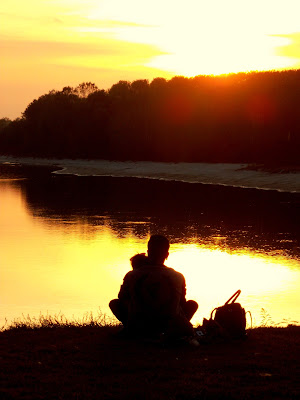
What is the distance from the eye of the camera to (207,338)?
8.68 metres

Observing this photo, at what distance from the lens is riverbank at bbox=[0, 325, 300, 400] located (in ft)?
22.4

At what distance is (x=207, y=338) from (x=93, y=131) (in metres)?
100

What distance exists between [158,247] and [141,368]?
1.40 m

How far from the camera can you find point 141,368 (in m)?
7.64

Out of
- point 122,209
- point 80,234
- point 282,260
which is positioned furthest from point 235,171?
point 282,260

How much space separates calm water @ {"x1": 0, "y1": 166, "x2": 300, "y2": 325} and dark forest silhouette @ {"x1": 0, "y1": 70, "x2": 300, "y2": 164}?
27.2 meters

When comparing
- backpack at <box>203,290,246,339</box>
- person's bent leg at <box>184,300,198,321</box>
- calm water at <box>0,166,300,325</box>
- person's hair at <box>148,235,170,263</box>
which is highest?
person's hair at <box>148,235,170,263</box>

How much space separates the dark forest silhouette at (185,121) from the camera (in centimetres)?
7719

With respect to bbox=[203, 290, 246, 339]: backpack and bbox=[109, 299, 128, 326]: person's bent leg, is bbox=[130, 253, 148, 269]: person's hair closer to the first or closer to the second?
bbox=[109, 299, 128, 326]: person's bent leg

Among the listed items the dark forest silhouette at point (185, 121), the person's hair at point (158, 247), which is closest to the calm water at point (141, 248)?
the person's hair at point (158, 247)

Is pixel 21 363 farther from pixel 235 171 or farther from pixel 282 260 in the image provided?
pixel 235 171

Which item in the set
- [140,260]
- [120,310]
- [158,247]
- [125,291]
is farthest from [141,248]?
[158,247]

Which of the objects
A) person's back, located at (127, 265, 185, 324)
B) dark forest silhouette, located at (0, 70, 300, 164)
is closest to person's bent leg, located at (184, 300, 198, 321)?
person's back, located at (127, 265, 185, 324)

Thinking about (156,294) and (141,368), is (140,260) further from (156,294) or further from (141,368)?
(141,368)
